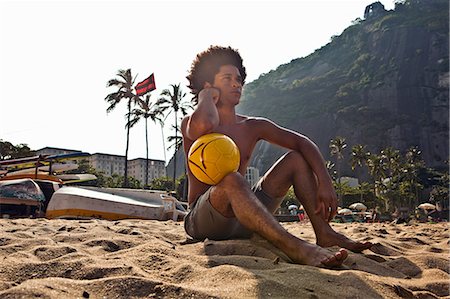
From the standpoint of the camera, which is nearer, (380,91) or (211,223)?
(211,223)

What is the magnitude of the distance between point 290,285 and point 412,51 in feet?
Answer: 344

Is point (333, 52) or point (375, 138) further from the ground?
point (333, 52)

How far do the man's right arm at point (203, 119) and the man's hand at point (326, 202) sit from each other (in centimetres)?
79

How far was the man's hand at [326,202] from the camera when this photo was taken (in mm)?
2381

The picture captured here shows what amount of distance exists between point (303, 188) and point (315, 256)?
0.69 meters

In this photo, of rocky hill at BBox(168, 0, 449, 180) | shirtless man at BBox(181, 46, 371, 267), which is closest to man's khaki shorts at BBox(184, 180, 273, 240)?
shirtless man at BBox(181, 46, 371, 267)

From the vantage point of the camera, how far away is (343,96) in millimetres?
97750

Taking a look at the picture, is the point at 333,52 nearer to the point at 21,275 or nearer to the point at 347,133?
the point at 347,133

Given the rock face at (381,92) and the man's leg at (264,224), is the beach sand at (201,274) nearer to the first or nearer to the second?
the man's leg at (264,224)

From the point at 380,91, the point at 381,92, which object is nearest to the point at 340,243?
the point at 381,92

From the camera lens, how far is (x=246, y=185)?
213cm

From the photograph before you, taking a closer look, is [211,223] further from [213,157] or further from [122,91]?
[122,91]

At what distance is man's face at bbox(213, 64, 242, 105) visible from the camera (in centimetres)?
279

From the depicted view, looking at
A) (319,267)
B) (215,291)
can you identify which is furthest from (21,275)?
(319,267)
